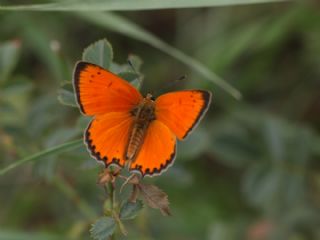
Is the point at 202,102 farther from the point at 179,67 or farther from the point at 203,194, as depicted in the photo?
the point at 179,67

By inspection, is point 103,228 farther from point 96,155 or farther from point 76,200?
point 76,200

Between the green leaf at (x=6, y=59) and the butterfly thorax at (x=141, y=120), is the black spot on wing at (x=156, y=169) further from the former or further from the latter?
the green leaf at (x=6, y=59)

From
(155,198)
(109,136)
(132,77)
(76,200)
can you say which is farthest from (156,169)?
(76,200)

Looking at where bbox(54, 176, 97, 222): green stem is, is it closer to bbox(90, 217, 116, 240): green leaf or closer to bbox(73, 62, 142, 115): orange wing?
bbox(73, 62, 142, 115): orange wing

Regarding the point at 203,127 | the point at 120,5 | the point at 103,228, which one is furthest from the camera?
the point at 203,127

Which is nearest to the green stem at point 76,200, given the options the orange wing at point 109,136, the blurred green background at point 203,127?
the blurred green background at point 203,127
